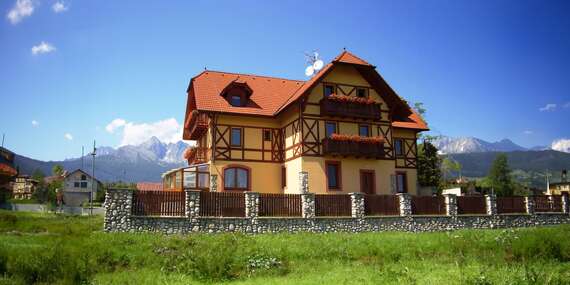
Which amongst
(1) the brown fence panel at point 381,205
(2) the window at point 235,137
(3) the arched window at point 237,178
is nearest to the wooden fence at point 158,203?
(3) the arched window at point 237,178

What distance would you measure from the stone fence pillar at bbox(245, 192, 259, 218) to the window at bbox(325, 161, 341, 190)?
→ 8.10 meters

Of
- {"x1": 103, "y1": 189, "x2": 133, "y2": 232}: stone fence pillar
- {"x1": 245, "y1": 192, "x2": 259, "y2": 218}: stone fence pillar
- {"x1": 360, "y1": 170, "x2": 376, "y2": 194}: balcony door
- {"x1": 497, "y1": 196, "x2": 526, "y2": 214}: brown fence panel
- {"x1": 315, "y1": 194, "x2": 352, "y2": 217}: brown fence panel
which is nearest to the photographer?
{"x1": 103, "y1": 189, "x2": 133, "y2": 232}: stone fence pillar

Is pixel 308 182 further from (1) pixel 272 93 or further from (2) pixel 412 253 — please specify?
(2) pixel 412 253

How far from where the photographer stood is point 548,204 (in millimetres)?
30094

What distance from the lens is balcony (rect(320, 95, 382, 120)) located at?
28.8 metres

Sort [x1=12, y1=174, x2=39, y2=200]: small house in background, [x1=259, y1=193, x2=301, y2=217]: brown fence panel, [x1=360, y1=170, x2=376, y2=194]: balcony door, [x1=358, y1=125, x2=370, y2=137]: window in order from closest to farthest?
1. [x1=259, y1=193, x2=301, y2=217]: brown fence panel
2. [x1=360, y1=170, x2=376, y2=194]: balcony door
3. [x1=358, y1=125, x2=370, y2=137]: window
4. [x1=12, y1=174, x2=39, y2=200]: small house in background

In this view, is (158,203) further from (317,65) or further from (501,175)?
(501,175)

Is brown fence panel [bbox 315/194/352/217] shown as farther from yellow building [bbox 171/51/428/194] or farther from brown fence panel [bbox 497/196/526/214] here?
brown fence panel [bbox 497/196/526/214]

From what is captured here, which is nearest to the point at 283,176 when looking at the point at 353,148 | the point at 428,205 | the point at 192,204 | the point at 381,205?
the point at 353,148

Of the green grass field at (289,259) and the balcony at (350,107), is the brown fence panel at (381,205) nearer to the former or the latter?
the green grass field at (289,259)

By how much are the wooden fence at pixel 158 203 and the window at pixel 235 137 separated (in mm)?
9094

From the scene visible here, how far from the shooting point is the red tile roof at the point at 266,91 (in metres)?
29.1

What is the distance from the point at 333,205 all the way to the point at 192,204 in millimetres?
7478

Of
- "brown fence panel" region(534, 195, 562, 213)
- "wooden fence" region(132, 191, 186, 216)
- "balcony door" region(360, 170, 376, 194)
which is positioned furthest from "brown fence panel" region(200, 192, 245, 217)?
"brown fence panel" region(534, 195, 562, 213)
